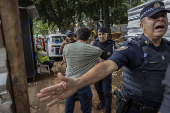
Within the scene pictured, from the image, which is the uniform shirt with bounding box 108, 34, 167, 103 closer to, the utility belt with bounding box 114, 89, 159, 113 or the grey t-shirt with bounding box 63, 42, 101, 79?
the utility belt with bounding box 114, 89, 159, 113

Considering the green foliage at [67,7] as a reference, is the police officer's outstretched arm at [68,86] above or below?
below

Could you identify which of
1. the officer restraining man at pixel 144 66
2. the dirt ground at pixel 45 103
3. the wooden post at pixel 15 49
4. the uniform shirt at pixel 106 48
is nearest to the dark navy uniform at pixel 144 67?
the officer restraining man at pixel 144 66

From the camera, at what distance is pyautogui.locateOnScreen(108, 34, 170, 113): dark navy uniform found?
127 centimetres

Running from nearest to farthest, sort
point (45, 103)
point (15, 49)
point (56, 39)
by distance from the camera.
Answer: point (15, 49) < point (45, 103) < point (56, 39)

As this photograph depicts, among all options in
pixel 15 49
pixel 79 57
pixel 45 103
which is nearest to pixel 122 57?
pixel 79 57

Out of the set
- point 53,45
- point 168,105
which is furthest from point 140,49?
point 53,45

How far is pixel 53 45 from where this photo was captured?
948 centimetres

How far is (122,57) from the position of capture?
4.24ft

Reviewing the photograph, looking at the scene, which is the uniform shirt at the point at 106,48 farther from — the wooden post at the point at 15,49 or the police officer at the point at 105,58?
the wooden post at the point at 15,49

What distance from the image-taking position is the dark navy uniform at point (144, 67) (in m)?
1.27

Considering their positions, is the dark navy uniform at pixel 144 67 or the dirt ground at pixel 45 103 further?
the dirt ground at pixel 45 103

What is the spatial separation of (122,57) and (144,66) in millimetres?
255


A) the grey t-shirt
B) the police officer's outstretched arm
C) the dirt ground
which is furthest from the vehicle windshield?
the police officer's outstretched arm

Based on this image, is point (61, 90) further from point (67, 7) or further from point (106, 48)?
point (67, 7)
